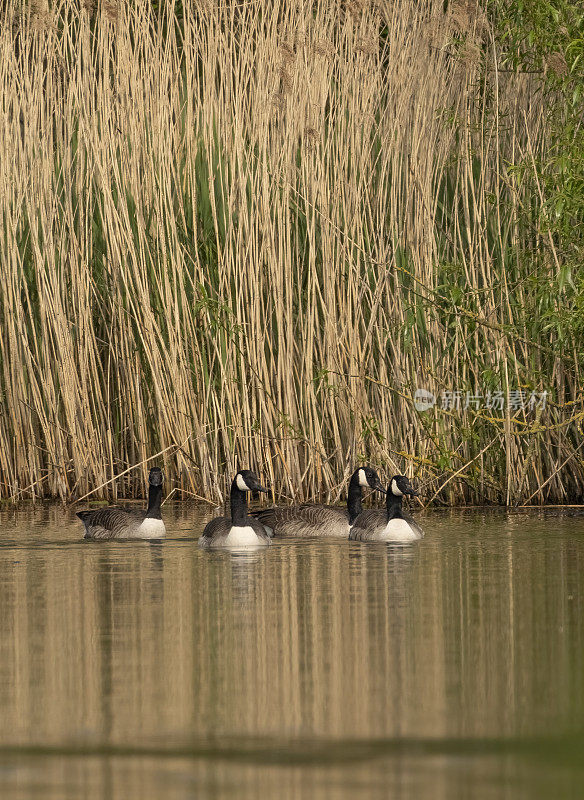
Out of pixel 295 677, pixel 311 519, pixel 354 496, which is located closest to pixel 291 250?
pixel 354 496

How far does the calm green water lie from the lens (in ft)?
14.8

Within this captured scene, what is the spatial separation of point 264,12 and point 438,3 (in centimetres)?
140

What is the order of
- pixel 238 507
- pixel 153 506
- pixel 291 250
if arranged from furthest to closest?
pixel 291 250 → pixel 153 506 → pixel 238 507

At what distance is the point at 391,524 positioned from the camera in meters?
10.7

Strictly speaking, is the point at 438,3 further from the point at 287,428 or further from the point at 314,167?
the point at 287,428

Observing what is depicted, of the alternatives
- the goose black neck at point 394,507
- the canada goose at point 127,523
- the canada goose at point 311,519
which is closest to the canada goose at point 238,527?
the canada goose at point 311,519

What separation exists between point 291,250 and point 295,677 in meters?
7.40

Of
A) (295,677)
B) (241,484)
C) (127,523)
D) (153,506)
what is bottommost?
(295,677)

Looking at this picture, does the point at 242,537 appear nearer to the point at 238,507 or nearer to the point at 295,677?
the point at 238,507

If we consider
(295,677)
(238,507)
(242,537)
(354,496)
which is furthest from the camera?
(354,496)

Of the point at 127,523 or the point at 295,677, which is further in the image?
the point at 127,523

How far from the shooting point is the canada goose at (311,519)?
11.2 meters

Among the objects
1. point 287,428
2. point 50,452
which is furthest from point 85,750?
point 50,452

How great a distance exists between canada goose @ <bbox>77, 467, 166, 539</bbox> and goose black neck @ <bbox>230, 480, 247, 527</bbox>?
55 centimetres
